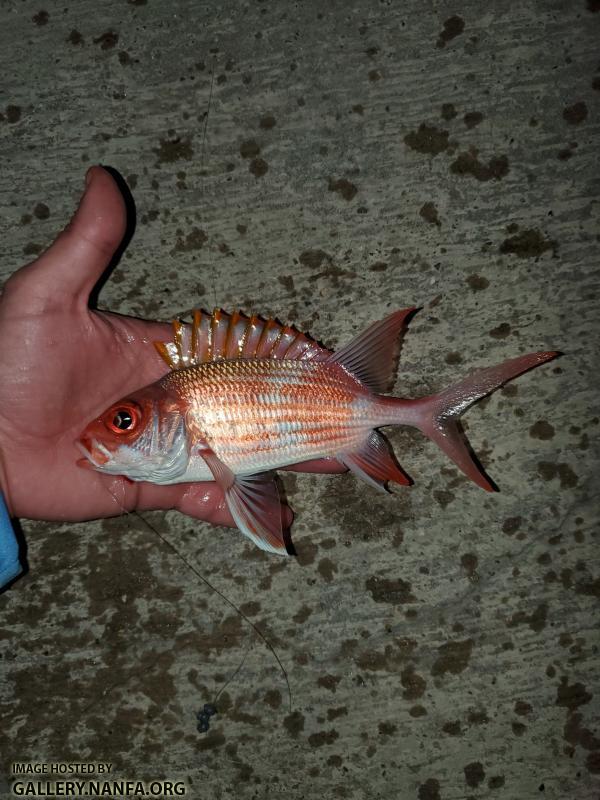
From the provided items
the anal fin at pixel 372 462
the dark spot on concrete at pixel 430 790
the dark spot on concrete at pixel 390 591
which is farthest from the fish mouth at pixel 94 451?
the dark spot on concrete at pixel 430 790

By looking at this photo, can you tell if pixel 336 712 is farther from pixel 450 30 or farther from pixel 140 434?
pixel 450 30

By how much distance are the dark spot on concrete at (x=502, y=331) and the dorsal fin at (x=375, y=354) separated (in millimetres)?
530

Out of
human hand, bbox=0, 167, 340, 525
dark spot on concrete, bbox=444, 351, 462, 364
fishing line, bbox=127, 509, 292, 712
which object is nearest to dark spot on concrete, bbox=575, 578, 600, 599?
dark spot on concrete, bbox=444, 351, 462, 364

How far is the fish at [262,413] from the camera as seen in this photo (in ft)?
7.39

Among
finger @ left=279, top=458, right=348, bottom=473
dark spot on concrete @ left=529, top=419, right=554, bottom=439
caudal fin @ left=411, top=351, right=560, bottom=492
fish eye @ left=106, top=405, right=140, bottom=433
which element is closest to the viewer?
fish eye @ left=106, top=405, right=140, bottom=433

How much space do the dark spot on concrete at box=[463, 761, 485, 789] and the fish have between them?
148 cm

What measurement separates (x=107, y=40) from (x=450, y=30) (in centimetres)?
163

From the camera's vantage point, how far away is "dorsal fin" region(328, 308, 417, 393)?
244 centimetres

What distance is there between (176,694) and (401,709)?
3.56ft

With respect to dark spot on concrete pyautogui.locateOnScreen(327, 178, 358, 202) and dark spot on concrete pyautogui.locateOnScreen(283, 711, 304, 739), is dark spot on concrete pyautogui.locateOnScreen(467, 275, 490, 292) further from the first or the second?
dark spot on concrete pyautogui.locateOnScreen(283, 711, 304, 739)

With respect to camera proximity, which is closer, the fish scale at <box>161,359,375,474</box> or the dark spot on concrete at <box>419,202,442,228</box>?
the fish scale at <box>161,359,375,474</box>

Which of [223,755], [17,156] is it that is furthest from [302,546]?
[17,156]

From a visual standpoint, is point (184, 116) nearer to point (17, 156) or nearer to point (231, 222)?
point (231, 222)

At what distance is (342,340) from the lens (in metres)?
2.76
